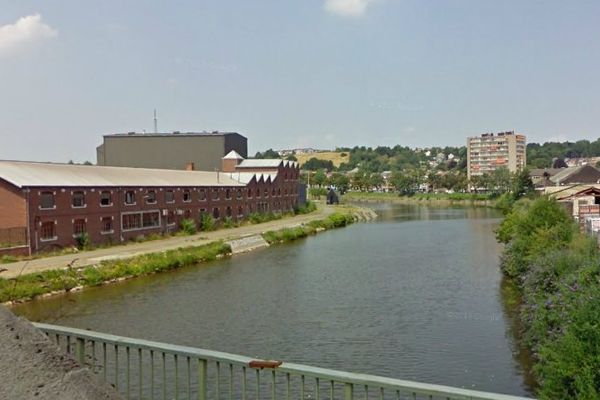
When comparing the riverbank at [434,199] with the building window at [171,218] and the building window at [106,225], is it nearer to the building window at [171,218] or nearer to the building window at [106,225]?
the building window at [171,218]

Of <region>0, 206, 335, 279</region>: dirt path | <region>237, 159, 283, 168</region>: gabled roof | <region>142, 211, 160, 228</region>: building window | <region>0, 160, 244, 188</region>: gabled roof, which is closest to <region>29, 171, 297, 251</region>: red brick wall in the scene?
<region>142, 211, 160, 228</region>: building window

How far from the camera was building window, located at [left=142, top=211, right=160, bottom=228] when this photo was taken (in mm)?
40844

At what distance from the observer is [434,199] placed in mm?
120375

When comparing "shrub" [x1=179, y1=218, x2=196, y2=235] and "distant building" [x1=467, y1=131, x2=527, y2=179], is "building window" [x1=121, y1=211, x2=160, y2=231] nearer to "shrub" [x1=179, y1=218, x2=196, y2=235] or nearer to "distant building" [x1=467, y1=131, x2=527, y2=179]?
"shrub" [x1=179, y1=218, x2=196, y2=235]

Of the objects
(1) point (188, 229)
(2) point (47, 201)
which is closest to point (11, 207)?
(2) point (47, 201)

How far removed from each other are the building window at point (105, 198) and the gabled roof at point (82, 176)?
0.50 m

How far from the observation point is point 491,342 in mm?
16953

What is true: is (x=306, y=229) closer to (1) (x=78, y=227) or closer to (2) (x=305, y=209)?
(2) (x=305, y=209)

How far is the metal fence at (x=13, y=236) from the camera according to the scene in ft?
99.0

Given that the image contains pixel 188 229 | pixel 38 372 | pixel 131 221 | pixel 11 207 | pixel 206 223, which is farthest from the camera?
pixel 206 223

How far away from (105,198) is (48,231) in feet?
17.5

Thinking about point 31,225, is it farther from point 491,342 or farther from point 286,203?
point 286,203

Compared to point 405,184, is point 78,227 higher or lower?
lower

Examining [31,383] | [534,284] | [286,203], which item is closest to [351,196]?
[286,203]
